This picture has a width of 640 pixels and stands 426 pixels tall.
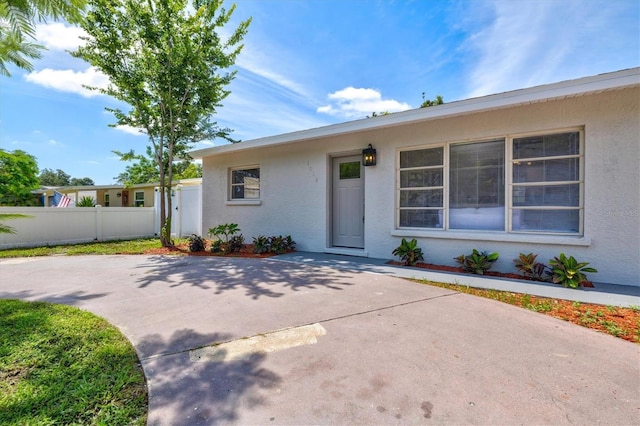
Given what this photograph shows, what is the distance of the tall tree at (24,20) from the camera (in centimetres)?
235

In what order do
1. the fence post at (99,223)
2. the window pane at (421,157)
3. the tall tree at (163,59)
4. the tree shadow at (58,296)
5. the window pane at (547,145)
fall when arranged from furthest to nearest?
1. the fence post at (99,223)
2. the tall tree at (163,59)
3. the window pane at (421,157)
4. the window pane at (547,145)
5. the tree shadow at (58,296)

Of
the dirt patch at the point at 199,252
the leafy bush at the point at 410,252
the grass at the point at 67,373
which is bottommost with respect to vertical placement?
the grass at the point at 67,373

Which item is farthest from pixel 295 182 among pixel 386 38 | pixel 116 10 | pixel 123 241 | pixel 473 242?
pixel 123 241

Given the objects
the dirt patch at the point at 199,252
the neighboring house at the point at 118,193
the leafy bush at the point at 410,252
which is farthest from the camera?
the neighboring house at the point at 118,193

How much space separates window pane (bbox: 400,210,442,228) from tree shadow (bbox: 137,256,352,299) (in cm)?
217

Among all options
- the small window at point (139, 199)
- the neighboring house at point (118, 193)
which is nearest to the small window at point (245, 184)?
the neighboring house at point (118, 193)

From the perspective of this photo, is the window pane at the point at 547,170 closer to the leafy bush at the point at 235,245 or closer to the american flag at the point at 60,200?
the leafy bush at the point at 235,245

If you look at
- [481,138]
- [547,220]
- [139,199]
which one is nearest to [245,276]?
[481,138]

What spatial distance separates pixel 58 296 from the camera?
4332 mm

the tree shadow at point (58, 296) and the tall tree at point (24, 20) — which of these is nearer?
the tall tree at point (24, 20)

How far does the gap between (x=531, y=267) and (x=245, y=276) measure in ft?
16.4

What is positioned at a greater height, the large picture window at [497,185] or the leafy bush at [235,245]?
the large picture window at [497,185]

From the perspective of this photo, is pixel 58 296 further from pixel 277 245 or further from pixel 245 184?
pixel 245 184

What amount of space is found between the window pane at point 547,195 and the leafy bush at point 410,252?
1.99 metres
